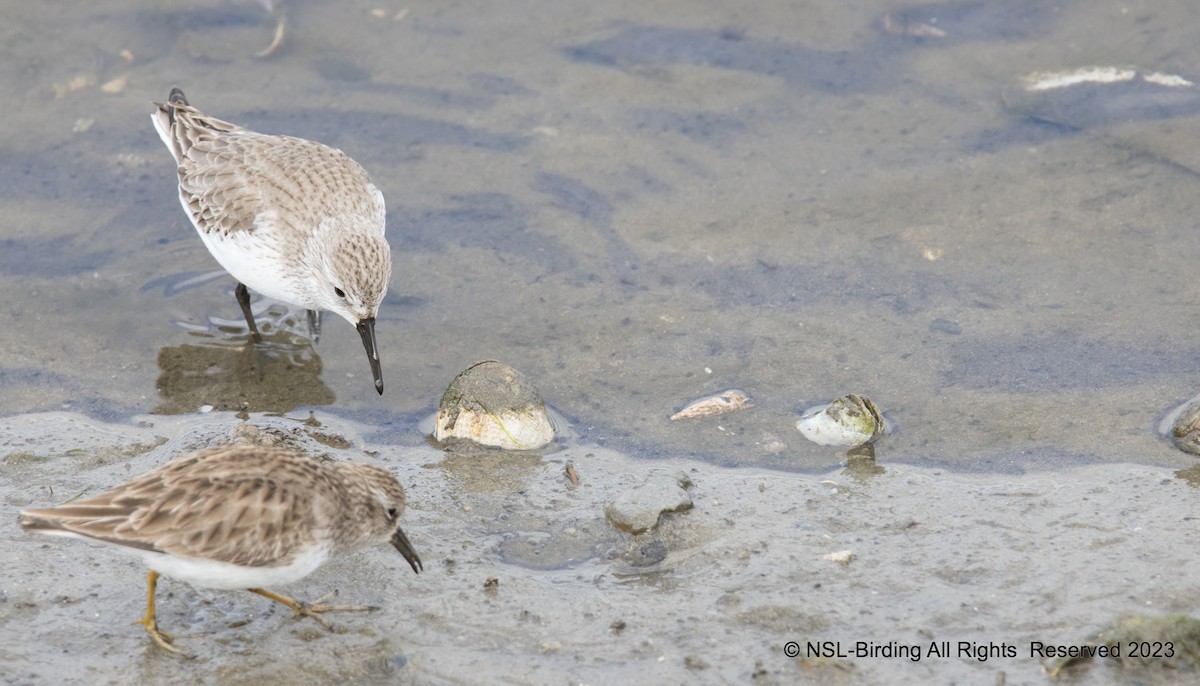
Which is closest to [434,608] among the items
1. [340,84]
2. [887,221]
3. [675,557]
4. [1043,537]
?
[675,557]

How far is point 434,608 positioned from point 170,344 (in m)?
3.14

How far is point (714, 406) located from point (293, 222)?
2.56m

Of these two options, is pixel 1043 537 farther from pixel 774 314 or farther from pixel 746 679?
pixel 774 314

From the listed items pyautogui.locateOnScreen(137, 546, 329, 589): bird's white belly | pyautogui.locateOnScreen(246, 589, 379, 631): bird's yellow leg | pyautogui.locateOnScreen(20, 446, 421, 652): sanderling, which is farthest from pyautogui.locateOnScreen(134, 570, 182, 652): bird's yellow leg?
pyautogui.locateOnScreen(246, 589, 379, 631): bird's yellow leg

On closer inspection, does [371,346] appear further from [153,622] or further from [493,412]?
[153,622]

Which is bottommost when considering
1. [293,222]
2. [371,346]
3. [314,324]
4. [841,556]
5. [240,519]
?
[314,324]

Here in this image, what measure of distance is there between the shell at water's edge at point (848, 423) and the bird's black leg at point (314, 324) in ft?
10.2

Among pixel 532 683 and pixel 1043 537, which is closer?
pixel 532 683

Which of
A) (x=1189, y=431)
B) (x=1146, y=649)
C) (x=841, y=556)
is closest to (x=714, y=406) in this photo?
(x=841, y=556)

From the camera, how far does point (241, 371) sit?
6.76 meters

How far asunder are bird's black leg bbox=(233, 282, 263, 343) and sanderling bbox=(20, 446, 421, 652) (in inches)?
98.3

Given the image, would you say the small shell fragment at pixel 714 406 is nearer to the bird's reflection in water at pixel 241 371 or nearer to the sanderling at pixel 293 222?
the sanderling at pixel 293 222

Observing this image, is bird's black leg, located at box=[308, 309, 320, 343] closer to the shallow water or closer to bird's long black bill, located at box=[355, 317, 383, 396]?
the shallow water

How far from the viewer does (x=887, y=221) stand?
7699mm
